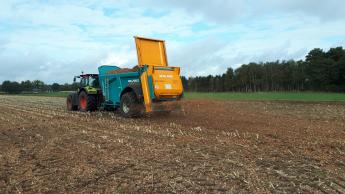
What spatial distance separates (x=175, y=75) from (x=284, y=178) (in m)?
9.16

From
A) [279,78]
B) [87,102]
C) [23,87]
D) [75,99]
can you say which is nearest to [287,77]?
[279,78]

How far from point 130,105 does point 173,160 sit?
7.60 metres

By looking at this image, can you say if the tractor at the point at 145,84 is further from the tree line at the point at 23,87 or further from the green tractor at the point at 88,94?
the tree line at the point at 23,87

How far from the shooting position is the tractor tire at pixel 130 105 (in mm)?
13773

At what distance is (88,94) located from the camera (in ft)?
55.1

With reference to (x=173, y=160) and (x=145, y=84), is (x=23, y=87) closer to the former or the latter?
(x=145, y=84)

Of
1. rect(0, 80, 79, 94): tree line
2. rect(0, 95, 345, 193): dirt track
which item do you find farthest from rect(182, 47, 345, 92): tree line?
rect(0, 95, 345, 193): dirt track

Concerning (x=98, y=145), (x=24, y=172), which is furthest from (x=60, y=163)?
(x=98, y=145)

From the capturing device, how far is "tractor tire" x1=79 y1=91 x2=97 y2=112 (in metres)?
16.8

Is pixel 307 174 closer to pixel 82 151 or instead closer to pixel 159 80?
pixel 82 151

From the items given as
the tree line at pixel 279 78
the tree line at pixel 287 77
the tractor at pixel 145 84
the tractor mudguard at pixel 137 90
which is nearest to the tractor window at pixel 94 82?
the tractor at pixel 145 84

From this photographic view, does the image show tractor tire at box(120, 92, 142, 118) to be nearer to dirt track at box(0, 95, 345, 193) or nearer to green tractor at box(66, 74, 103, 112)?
green tractor at box(66, 74, 103, 112)

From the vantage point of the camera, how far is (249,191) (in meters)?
4.68

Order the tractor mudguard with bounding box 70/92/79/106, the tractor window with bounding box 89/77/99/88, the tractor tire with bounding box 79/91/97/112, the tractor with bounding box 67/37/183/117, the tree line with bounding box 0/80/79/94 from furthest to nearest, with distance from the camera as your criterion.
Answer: the tree line with bounding box 0/80/79/94 → the tractor mudguard with bounding box 70/92/79/106 → the tractor window with bounding box 89/77/99/88 → the tractor tire with bounding box 79/91/97/112 → the tractor with bounding box 67/37/183/117
